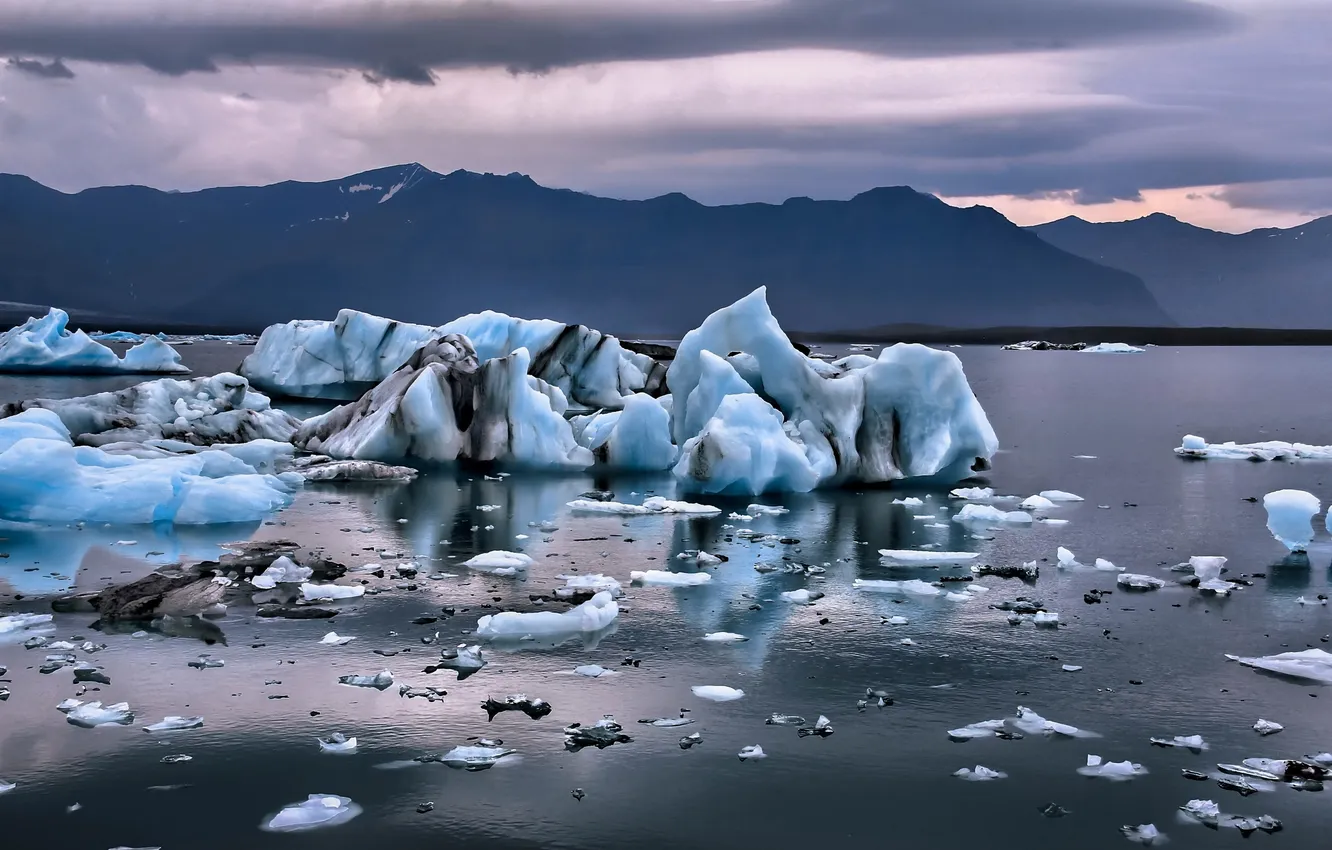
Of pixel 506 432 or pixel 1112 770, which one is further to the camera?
pixel 506 432

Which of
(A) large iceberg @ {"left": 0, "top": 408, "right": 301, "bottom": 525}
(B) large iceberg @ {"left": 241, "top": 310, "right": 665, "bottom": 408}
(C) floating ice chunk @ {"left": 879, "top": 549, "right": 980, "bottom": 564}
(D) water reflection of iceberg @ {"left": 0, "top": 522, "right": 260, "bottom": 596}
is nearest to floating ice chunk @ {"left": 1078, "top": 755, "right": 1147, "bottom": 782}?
(C) floating ice chunk @ {"left": 879, "top": 549, "right": 980, "bottom": 564}

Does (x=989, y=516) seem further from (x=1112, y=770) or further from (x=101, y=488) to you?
(x=101, y=488)

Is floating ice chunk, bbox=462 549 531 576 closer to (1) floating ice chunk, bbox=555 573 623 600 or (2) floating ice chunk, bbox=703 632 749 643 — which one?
(1) floating ice chunk, bbox=555 573 623 600

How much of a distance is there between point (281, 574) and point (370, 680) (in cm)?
378

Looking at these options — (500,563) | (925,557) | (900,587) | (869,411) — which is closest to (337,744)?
(500,563)

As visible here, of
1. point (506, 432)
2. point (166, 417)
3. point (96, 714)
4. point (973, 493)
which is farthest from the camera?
point (166, 417)

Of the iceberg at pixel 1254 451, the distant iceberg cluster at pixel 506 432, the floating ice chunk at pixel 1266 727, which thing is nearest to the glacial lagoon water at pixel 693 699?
the floating ice chunk at pixel 1266 727

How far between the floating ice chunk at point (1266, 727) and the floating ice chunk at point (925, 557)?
17.4ft

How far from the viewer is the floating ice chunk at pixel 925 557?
1351 cm

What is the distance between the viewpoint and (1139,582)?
1238cm

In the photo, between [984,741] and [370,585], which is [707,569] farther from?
[984,741]

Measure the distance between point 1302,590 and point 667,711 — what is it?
7.62 metres

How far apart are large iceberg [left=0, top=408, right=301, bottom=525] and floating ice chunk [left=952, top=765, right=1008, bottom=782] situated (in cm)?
1152

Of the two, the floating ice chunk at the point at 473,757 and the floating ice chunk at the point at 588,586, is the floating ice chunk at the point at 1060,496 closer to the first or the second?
the floating ice chunk at the point at 588,586
